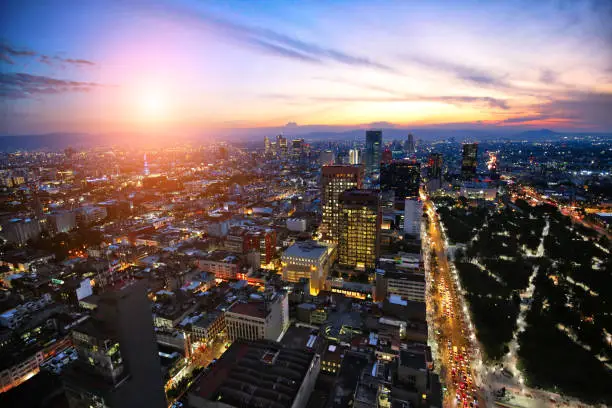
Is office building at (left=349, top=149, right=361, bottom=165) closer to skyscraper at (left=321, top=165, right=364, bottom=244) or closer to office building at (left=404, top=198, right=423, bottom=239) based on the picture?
office building at (left=404, top=198, right=423, bottom=239)

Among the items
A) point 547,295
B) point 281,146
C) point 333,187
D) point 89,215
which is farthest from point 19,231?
point 281,146

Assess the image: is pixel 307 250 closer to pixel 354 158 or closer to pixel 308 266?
pixel 308 266

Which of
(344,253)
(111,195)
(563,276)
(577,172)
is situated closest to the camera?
(563,276)

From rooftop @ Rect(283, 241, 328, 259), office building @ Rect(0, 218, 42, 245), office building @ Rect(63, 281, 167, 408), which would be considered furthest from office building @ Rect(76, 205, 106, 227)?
office building @ Rect(63, 281, 167, 408)

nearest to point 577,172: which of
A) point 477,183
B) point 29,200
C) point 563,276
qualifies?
point 477,183

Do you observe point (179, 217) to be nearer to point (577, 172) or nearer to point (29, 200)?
point (29, 200)

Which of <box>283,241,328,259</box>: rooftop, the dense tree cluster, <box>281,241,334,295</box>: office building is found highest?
<box>283,241,328,259</box>: rooftop

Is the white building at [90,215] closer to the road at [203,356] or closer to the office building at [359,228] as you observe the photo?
the road at [203,356]
